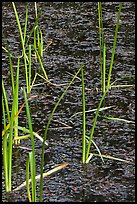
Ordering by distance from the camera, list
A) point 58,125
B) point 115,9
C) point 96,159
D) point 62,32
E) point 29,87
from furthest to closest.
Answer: point 115,9, point 62,32, point 29,87, point 58,125, point 96,159

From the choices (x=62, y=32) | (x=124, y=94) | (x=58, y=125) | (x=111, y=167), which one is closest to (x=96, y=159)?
(x=111, y=167)

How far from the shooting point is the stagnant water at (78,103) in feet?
5.08

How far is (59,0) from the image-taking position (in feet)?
9.93

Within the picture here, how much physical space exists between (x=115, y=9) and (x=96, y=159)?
140cm

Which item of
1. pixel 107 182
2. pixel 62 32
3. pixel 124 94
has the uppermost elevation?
pixel 62 32

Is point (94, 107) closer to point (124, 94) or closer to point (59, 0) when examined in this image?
point (124, 94)

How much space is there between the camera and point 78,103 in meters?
1.99

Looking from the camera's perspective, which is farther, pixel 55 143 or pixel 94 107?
pixel 94 107

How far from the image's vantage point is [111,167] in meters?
1.63

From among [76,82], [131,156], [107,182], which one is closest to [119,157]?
[131,156]

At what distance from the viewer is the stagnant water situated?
5.08ft

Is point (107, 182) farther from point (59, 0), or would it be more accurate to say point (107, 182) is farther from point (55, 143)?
point (59, 0)

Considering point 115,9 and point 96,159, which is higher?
point 115,9

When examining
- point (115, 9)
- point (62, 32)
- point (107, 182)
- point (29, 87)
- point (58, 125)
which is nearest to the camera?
point (107, 182)
